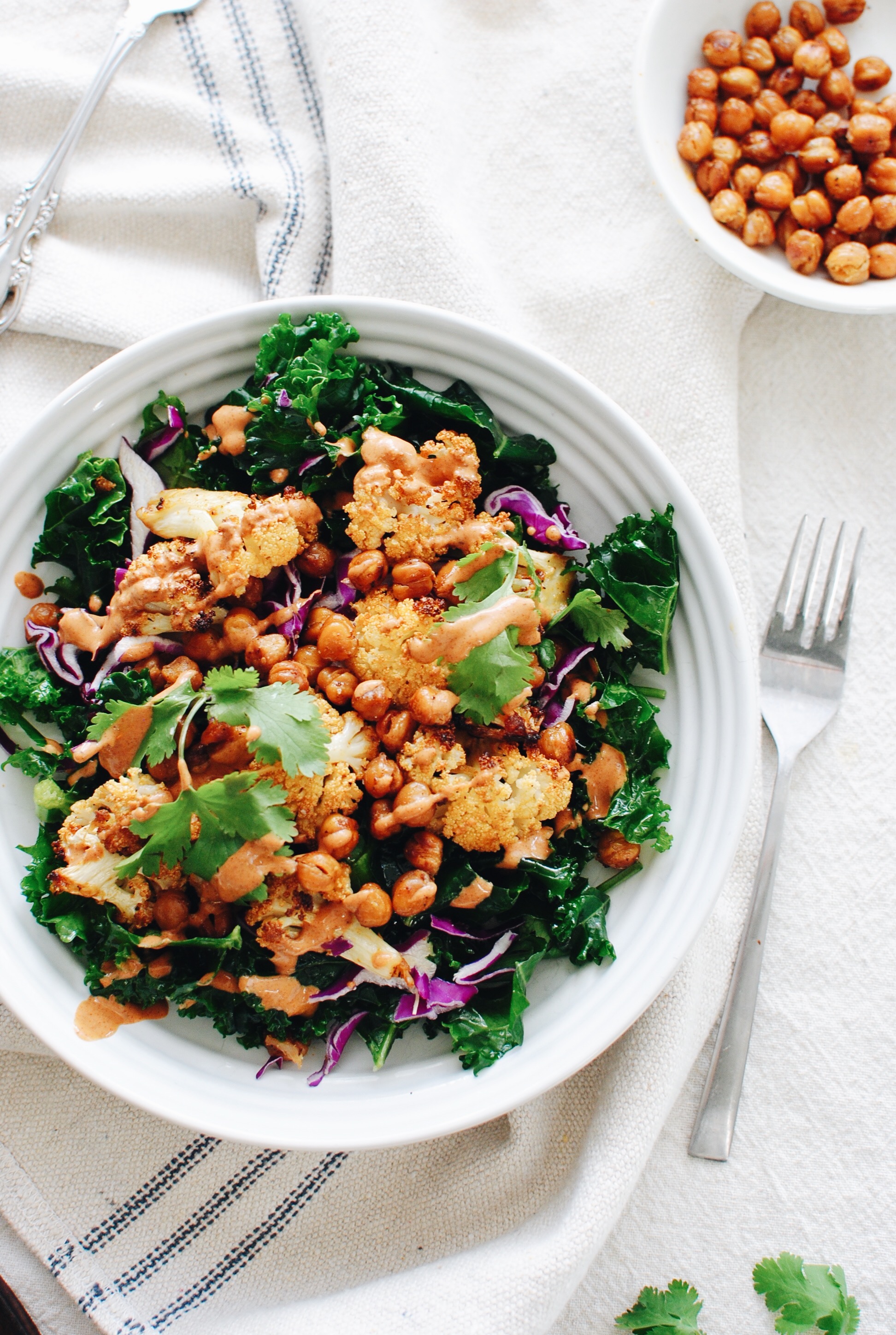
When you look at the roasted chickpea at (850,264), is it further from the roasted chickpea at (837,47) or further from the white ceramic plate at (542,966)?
the white ceramic plate at (542,966)

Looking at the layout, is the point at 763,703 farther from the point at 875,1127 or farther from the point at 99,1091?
the point at 99,1091

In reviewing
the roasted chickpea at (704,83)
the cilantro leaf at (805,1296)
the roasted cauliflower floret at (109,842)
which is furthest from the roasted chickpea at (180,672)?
the cilantro leaf at (805,1296)

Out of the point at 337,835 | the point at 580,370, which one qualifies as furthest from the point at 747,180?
the point at 337,835

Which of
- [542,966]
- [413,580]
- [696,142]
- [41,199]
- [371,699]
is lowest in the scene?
[542,966]

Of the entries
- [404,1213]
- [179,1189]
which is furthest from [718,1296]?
[179,1189]

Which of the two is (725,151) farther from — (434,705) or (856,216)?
(434,705)

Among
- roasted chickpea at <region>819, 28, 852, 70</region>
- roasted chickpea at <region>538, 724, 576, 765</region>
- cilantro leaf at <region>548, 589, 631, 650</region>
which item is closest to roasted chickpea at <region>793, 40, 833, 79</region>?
roasted chickpea at <region>819, 28, 852, 70</region>
